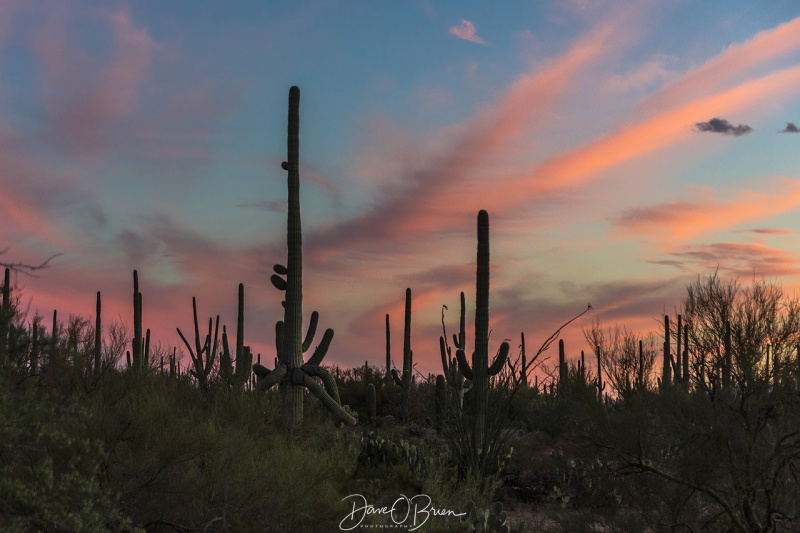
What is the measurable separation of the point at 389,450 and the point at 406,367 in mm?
11311

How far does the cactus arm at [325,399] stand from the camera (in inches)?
651

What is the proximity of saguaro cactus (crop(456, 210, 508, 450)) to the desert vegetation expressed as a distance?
0.09 feet

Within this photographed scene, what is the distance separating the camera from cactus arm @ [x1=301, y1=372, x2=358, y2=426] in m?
16.5

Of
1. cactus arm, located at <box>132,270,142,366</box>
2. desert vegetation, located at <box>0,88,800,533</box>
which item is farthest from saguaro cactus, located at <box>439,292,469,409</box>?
cactus arm, located at <box>132,270,142,366</box>

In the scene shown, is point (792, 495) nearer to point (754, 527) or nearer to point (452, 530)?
point (754, 527)

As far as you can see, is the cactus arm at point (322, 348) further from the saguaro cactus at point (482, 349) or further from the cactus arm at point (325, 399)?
the saguaro cactus at point (482, 349)

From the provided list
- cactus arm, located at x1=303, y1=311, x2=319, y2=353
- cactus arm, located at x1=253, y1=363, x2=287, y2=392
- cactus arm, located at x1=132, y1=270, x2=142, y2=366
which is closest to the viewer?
cactus arm, located at x1=253, y1=363, x2=287, y2=392

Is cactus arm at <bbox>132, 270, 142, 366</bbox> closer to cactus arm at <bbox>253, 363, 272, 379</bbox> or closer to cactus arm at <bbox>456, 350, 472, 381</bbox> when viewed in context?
cactus arm at <bbox>253, 363, 272, 379</bbox>

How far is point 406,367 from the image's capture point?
80.5 feet

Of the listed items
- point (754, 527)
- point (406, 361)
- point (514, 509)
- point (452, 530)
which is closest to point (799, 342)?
point (754, 527)

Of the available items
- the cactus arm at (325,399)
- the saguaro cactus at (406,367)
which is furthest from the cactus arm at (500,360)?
the saguaro cactus at (406,367)
